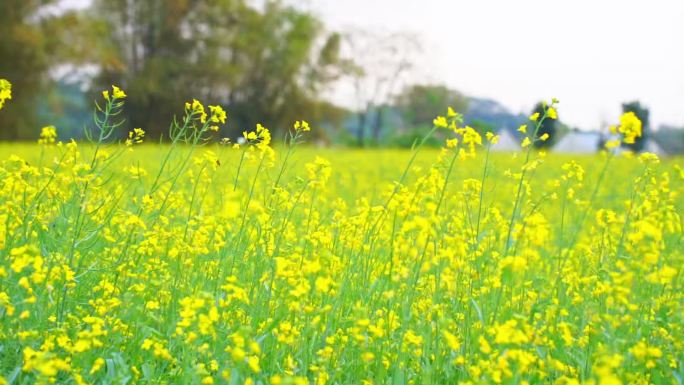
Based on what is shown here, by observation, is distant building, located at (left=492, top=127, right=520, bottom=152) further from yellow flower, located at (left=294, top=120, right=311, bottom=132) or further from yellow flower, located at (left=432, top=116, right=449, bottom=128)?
yellow flower, located at (left=432, top=116, right=449, bottom=128)

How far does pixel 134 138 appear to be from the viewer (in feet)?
12.2

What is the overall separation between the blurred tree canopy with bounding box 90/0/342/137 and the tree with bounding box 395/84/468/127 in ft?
61.8

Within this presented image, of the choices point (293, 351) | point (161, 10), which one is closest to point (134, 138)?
point (293, 351)

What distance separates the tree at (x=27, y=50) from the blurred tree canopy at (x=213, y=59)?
4.87 meters

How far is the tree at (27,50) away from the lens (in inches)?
1120

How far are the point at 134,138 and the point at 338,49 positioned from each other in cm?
4103

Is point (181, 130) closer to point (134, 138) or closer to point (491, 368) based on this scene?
point (134, 138)

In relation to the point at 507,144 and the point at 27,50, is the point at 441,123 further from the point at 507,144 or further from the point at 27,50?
the point at 507,144

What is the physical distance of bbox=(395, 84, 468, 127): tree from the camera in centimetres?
6134

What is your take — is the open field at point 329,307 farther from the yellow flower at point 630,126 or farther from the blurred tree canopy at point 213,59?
the blurred tree canopy at point 213,59

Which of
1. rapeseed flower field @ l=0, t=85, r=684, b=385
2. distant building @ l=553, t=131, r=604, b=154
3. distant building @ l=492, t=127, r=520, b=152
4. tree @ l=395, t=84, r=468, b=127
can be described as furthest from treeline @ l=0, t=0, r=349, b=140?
rapeseed flower field @ l=0, t=85, r=684, b=385

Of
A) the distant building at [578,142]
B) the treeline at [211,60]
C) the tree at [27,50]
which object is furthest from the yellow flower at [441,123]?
the distant building at [578,142]

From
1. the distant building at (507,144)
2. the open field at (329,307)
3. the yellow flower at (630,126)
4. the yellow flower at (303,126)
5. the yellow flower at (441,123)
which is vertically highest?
the yellow flower at (630,126)

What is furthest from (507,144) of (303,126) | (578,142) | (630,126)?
(630,126)
